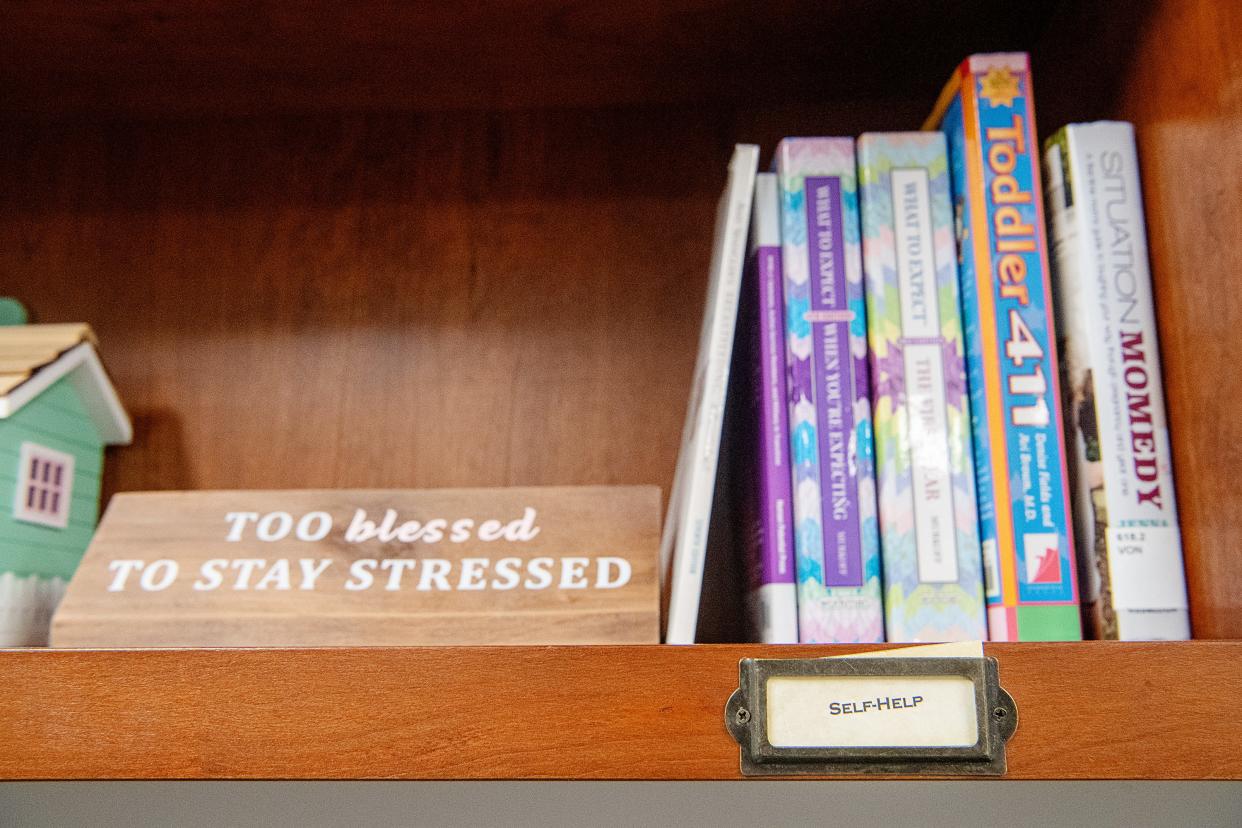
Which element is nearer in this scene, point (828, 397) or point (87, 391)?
point (828, 397)

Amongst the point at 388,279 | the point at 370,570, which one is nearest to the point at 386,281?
the point at 388,279

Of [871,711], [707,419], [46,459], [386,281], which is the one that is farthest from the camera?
[386,281]

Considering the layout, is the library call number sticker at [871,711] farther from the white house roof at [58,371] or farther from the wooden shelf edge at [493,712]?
the white house roof at [58,371]

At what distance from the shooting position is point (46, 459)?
2.45 feet

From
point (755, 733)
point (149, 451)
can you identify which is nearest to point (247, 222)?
point (149, 451)

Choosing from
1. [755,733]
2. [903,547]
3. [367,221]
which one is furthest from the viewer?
[367,221]

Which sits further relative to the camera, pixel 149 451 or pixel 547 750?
pixel 149 451

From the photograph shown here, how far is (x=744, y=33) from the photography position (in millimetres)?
790

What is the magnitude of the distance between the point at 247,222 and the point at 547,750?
582mm

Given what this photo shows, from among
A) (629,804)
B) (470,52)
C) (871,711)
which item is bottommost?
(629,804)

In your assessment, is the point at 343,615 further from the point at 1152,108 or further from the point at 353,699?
the point at 1152,108

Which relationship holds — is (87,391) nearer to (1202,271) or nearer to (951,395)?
(951,395)

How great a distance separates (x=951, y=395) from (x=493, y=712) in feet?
1.08

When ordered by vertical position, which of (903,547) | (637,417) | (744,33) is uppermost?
(744,33)
